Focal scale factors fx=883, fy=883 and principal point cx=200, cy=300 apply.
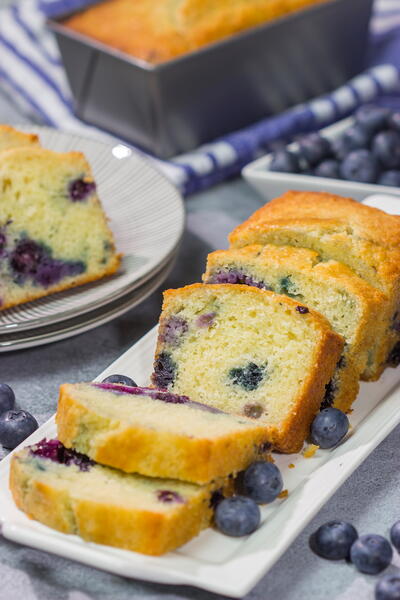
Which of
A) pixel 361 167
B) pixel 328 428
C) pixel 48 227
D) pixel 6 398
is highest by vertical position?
pixel 361 167

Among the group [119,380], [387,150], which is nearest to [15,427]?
[119,380]

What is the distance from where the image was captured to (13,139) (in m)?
3.66

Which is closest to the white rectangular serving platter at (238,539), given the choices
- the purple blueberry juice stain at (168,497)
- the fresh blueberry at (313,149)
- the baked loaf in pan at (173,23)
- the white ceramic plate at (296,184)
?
the purple blueberry juice stain at (168,497)

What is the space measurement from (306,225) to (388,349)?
499 mm

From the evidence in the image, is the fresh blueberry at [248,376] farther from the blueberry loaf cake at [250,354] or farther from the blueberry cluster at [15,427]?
the blueberry cluster at [15,427]

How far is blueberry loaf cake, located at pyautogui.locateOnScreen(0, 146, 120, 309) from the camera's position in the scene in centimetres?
346

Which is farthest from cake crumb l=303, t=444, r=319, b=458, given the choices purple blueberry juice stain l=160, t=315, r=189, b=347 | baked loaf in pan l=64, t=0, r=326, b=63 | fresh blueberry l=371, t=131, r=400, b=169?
baked loaf in pan l=64, t=0, r=326, b=63

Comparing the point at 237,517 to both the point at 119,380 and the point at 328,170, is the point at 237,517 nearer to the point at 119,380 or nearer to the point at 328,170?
the point at 119,380

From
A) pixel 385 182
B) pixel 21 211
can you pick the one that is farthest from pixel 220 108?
pixel 21 211

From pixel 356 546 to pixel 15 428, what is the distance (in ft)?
3.73

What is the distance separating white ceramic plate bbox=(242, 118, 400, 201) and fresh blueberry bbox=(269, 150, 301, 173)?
3cm

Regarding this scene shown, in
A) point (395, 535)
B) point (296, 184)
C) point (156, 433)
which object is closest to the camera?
point (156, 433)

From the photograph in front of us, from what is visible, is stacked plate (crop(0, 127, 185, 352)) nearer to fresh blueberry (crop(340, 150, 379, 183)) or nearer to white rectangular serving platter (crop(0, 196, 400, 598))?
white rectangular serving platter (crop(0, 196, 400, 598))

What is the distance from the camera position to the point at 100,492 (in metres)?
2.26
